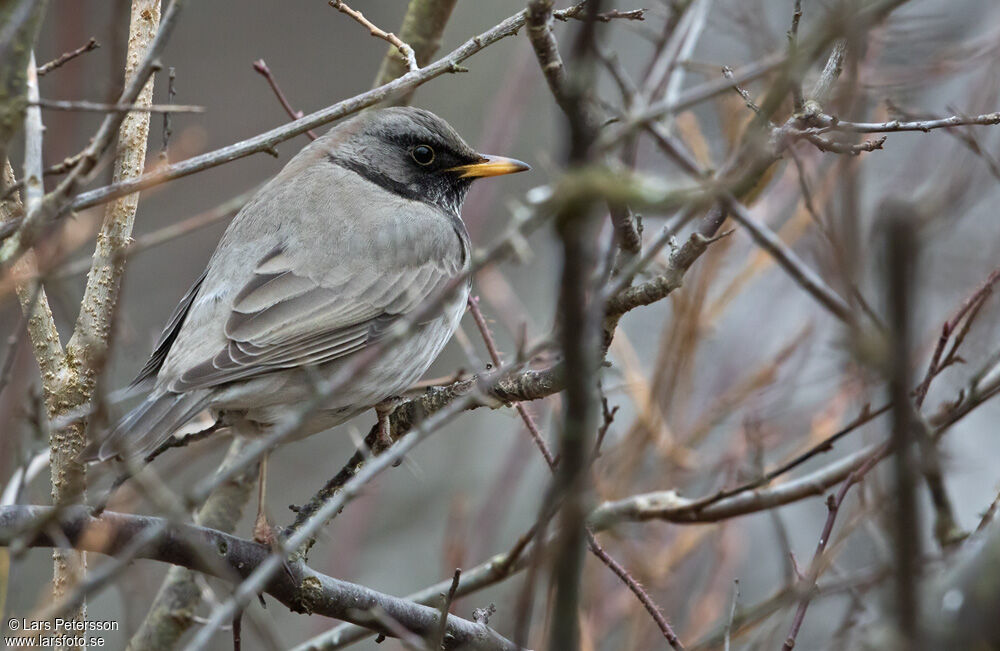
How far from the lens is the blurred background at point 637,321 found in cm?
380

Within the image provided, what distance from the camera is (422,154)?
5.41 meters

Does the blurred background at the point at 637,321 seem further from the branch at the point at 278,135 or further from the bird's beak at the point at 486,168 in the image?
the bird's beak at the point at 486,168

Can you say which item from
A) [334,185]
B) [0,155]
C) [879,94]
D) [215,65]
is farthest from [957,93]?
[0,155]

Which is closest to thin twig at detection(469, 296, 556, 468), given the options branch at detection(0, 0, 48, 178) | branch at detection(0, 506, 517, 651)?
branch at detection(0, 506, 517, 651)

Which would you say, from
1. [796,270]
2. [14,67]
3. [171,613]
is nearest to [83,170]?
[14,67]

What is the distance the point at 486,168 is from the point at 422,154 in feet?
1.17

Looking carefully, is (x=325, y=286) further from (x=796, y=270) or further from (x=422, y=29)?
(x=796, y=270)

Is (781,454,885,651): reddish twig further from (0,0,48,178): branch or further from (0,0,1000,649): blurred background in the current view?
(0,0,48,178): branch

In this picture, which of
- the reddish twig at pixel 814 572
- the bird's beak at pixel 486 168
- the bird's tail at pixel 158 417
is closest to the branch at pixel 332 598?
the bird's tail at pixel 158 417

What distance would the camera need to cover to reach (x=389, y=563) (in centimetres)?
865

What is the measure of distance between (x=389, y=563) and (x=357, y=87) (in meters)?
4.19

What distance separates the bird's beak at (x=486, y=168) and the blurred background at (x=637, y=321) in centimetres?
33

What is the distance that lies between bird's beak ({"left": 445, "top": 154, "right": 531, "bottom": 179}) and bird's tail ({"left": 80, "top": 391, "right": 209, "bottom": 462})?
1998 millimetres

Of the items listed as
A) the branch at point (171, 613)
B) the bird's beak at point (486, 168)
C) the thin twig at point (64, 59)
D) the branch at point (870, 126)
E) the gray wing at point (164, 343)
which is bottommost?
the branch at point (171, 613)
